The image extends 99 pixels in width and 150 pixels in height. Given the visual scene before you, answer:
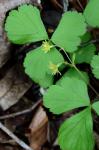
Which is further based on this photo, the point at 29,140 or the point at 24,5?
the point at 29,140

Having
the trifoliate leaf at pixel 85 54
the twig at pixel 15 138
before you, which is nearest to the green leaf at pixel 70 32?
the trifoliate leaf at pixel 85 54

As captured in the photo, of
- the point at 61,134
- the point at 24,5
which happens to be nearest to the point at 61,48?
the point at 24,5

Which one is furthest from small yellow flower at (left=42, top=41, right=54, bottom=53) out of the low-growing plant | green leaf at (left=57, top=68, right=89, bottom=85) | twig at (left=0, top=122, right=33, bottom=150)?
twig at (left=0, top=122, right=33, bottom=150)

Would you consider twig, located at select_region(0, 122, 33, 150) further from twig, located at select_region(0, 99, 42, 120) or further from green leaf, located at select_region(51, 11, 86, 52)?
green leaf, located at select_region(51, 11, 86, 52)

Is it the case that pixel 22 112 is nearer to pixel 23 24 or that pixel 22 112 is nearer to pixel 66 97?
pixel 66 97

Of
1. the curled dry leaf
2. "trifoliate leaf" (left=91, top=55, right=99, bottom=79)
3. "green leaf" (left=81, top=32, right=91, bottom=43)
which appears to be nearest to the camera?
"trifoliate leaf" (left=91, top=55, right=99, bottom=79)

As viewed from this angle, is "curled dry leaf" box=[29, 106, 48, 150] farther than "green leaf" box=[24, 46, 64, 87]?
Yes

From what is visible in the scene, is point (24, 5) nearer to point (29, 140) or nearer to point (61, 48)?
point (61, 48)

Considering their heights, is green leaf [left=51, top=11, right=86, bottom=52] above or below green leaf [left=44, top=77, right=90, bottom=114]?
above
